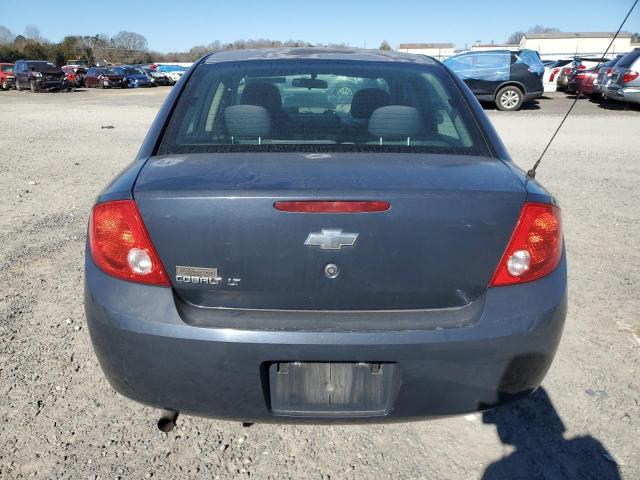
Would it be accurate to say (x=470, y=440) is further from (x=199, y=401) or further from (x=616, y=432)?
(x=199, y=401)

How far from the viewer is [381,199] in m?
1.75

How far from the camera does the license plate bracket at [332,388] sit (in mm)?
1792

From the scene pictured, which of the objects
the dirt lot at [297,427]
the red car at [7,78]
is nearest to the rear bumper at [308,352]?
the dirt lot at [297,427]

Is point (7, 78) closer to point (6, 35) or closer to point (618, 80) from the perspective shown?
point (618, 80)

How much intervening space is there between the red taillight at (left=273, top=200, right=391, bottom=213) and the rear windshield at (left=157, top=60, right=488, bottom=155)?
1.77ft

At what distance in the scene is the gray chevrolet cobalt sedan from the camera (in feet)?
5.73

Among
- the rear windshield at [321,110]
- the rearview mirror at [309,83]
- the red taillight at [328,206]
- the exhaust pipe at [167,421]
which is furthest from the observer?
the rearview mirror at [309,83]

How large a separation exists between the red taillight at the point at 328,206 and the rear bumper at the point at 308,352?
37 centimetres

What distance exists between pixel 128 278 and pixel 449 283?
3.63 feet

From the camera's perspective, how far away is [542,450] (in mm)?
2283

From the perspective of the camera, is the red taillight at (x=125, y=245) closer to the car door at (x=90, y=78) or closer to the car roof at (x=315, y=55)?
the car roof at (x=315, y=55)

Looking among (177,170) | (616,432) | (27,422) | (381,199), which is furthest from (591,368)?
(27,422)

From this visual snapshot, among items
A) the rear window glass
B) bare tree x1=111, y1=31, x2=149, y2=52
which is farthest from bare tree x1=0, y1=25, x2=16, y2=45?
the rear window glass

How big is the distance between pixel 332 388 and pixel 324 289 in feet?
1.12
